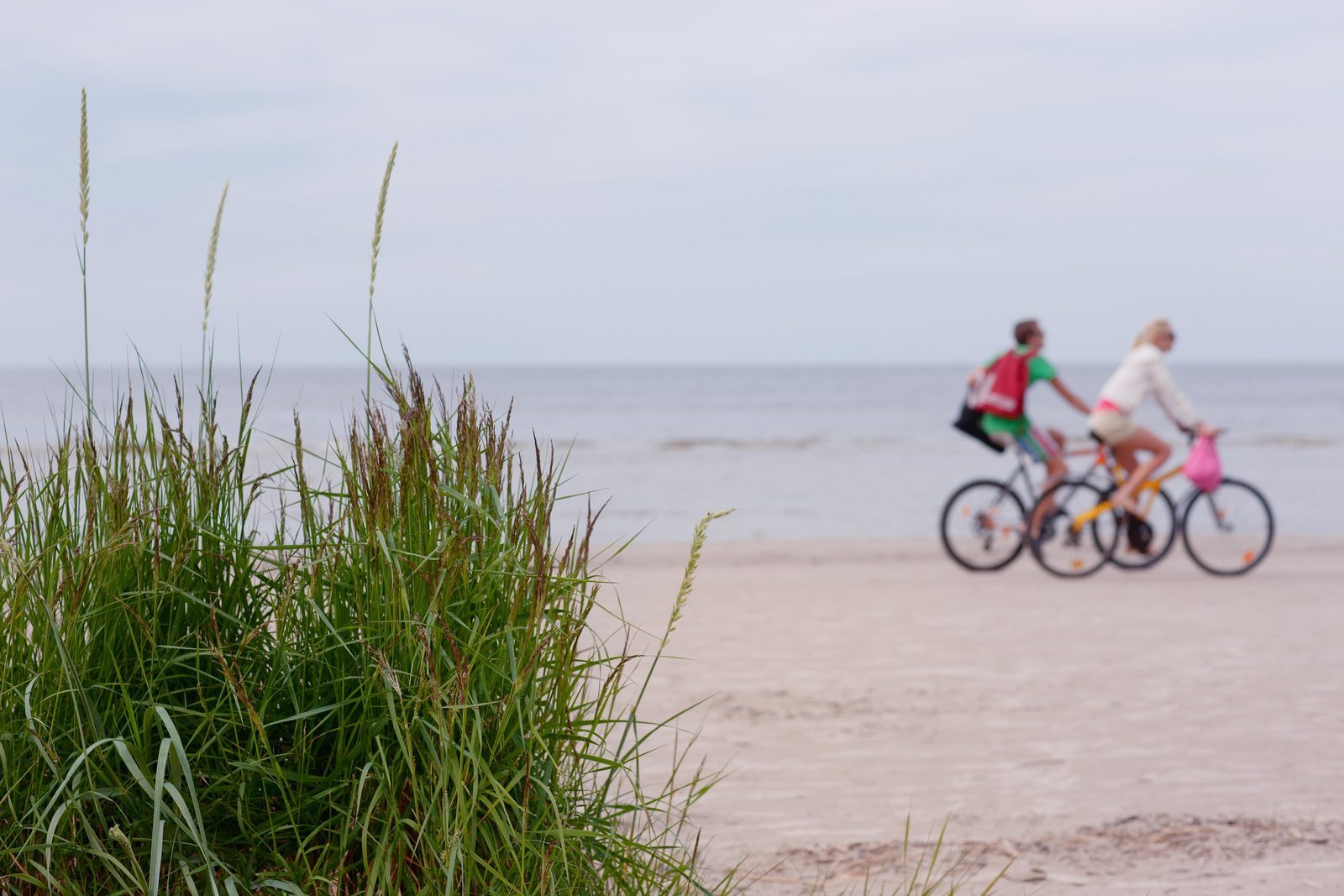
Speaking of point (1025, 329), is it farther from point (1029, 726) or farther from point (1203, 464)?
point (1029, 726)

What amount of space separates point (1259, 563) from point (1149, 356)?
2549 mm

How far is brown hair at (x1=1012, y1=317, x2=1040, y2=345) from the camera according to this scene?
960cm

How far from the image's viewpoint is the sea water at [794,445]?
49.2 feet

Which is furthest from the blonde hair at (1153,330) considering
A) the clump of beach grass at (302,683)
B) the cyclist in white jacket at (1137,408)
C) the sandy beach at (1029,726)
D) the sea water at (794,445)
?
the clump of beach grass at (302,683)

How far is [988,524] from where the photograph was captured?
10.2 meters

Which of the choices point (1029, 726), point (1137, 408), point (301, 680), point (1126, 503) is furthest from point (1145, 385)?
point (301, 680)

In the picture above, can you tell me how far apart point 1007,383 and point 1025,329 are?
0.48 m

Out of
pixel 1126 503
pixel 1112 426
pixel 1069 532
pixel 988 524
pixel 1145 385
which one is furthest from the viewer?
pixel 988 524

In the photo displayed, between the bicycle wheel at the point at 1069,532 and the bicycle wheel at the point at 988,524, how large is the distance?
0.19 meters

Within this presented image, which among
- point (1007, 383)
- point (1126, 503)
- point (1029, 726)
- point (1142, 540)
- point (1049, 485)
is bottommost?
point (1029, 726)

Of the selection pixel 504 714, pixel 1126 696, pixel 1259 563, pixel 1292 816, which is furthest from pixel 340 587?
pixel 1259 563

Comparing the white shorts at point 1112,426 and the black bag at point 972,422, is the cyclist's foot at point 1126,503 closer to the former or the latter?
the white shorts at point 1112,426

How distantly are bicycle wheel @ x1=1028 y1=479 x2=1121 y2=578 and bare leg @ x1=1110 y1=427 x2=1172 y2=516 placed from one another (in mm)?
165

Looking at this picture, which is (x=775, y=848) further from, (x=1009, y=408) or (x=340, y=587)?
(x=1009, y=408)
